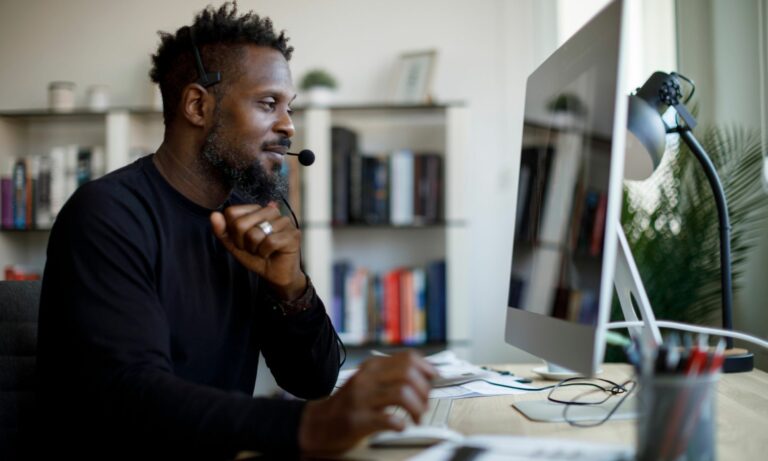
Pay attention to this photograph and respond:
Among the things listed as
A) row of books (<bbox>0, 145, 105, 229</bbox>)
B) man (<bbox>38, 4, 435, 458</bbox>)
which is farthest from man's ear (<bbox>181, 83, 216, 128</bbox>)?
row of books (<bbox>0, 145, 105, 229</bbox>)

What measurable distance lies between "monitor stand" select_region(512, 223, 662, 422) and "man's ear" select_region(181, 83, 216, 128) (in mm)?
766

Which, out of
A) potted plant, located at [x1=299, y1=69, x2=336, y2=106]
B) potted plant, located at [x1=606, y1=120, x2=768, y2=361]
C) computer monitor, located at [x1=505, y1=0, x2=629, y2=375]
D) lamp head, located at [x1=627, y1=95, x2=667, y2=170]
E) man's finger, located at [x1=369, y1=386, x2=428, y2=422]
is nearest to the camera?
man's finger, located at [x1=369, y1=386, x2=428, y2=422]

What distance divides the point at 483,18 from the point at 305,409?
104 inches

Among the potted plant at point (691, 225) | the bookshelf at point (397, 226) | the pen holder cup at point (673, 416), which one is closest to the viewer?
the pen holder cup at point (673, 416)

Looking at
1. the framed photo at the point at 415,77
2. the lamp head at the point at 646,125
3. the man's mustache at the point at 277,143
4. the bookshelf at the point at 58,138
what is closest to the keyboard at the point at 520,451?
the lamp head at the point at 646,125

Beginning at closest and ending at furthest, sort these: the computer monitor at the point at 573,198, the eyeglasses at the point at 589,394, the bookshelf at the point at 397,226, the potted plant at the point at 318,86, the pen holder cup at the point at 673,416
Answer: the pen holder cup at the point at 673,416, the computer monitor at the point at 573,198, the eyeglasses at the point at 589,394, the bookshelf at the point at 397,226, the potted plant at the point at 318,86

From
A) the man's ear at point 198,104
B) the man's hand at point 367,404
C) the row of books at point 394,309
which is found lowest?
the row of books at point 394,309

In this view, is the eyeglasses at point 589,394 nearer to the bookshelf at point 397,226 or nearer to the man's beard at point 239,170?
the man's beard at point 239,170

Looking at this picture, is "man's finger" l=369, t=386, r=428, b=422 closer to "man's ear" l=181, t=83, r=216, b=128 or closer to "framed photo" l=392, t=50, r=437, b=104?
"man's ear" l=181, t=83, r=216, b=128

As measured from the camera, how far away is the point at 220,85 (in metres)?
1.40

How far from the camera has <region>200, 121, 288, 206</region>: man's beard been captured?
1.36 m

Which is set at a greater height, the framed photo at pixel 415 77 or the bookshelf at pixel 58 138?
the framed photo at pixel 415 77

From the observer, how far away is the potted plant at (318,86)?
296cm

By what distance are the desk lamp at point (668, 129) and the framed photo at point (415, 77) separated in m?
1.58
